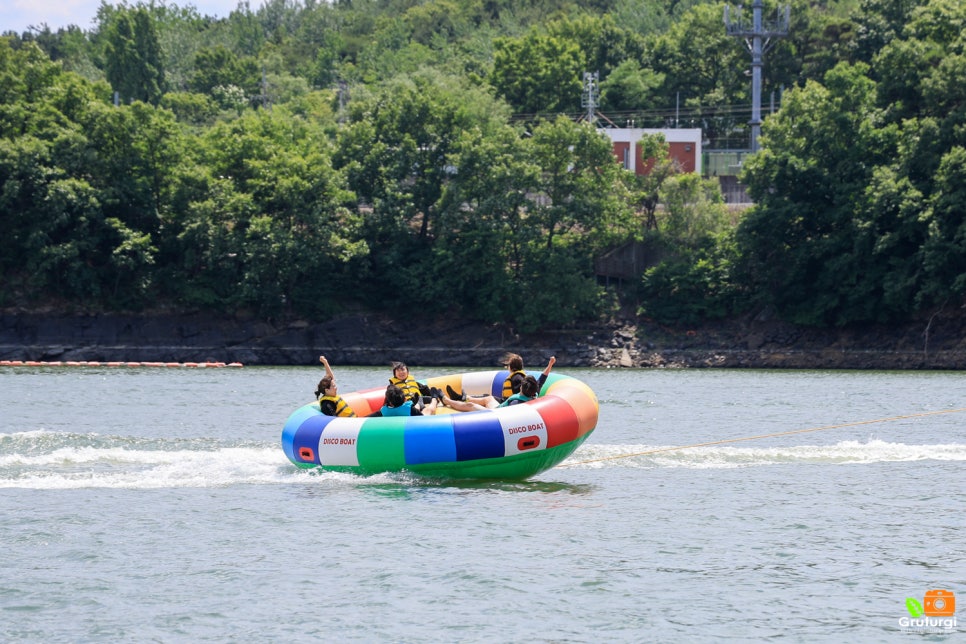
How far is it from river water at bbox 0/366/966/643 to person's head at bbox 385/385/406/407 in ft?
3.31

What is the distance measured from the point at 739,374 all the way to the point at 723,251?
9004 millimetres

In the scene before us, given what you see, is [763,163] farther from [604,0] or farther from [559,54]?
[604,0]

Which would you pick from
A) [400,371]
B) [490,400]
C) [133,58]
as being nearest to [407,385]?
[400,371]

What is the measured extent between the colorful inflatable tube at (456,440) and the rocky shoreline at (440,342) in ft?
94.5

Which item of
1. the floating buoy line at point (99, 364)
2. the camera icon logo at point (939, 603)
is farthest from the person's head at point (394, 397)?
the floating buoy line at point (99, 364)

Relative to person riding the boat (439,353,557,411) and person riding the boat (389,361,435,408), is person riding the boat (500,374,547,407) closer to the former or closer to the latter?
person riding the boat (439,353,557,411)

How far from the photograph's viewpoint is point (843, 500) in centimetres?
1664

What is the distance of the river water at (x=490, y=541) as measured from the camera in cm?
1165

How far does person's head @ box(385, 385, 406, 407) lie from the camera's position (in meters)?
17.6

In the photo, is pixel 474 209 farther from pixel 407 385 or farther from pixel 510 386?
pixel 407 385

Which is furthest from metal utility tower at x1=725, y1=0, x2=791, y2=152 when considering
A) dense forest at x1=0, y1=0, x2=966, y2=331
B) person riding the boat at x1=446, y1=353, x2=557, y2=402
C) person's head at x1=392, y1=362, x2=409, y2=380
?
person's head at x1=392, y1=362, x2=409, y2=380

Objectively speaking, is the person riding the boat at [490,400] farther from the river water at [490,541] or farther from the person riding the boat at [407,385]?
the river water at [490,541]

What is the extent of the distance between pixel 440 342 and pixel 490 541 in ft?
111

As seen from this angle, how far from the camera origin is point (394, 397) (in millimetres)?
17562
